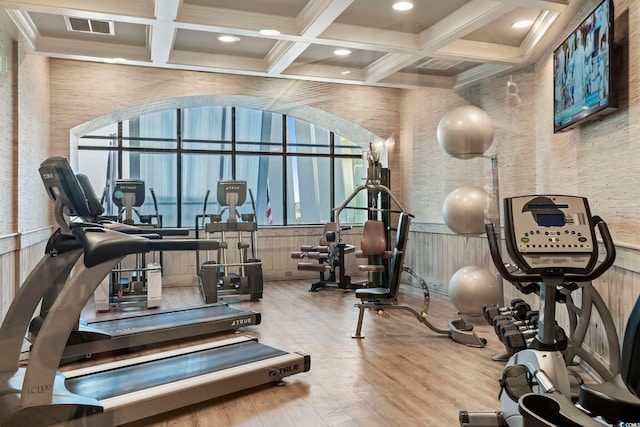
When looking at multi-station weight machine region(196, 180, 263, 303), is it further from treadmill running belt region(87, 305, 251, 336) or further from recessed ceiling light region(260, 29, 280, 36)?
recessed ceiling light region(260, 29, 280, 36)

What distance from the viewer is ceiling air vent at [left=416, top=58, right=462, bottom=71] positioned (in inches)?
201

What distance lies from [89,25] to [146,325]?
285 centimetres

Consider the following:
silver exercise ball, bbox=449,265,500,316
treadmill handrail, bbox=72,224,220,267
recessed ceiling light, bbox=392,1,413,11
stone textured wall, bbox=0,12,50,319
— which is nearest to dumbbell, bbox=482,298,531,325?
silver exercise ball, bbox=449,265,500,316

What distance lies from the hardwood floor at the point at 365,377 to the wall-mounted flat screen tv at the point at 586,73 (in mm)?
1884

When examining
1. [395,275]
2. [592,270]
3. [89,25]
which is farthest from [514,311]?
[89,25]

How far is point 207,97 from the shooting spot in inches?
188

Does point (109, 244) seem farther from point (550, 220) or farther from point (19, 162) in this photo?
point (19, 162)

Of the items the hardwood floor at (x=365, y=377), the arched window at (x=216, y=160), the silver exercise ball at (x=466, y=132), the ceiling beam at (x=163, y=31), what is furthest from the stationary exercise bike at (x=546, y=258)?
the ceiling beam at (x=163, y=31)

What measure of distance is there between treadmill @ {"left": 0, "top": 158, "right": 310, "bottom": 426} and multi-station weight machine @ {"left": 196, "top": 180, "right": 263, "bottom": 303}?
1.97m

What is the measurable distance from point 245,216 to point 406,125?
200cm

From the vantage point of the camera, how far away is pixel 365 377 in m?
3.26

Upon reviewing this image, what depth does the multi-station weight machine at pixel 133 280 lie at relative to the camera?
4582 mm

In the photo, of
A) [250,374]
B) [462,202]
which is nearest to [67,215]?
[250,374]

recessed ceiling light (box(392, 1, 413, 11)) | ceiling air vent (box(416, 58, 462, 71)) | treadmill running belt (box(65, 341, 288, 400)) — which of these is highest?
recessed ceiling light (box(392, 1, 413, 11))
